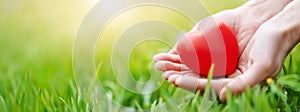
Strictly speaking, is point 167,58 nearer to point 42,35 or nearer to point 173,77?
point 173,77

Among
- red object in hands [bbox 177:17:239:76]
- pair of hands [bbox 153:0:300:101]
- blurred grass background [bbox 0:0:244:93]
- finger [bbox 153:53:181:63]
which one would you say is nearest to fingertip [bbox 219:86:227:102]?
pair of hands [bbox 153:0:300:101]

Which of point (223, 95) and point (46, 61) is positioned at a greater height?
point (223, 95)

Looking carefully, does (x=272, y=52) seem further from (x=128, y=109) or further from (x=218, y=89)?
(x=128, y=109)

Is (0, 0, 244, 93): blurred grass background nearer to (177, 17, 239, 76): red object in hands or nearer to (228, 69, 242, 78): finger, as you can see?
(177, 17, 239, 76): red object in hands

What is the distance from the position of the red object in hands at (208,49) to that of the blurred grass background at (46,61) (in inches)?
4.8

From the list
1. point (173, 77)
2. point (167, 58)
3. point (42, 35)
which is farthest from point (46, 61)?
point (173, 77)

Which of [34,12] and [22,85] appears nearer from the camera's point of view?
[22,85]

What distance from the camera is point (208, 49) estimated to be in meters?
2.14

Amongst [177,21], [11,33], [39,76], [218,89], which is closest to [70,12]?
[11,33]

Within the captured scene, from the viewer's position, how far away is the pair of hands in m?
2.01

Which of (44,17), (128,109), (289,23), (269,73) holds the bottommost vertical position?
(44,17)

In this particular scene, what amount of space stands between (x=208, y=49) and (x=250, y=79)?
203 mm

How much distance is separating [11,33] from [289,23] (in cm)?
260

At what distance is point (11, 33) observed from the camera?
4.27 meters
